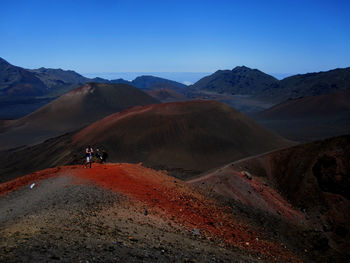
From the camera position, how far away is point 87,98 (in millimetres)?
94000

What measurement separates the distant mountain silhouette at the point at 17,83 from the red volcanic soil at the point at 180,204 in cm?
15918

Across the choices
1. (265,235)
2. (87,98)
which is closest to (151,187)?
(265,235)

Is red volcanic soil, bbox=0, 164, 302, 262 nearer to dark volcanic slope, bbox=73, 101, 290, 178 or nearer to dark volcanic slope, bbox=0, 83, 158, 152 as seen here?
dark volcanic slope, bbox=73, 101, 290, 178

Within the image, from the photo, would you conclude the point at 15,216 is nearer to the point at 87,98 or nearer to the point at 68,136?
the point at 68,136

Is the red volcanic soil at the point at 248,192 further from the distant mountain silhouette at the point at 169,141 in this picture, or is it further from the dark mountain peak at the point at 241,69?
the dark mountain peak at the point at 241,69

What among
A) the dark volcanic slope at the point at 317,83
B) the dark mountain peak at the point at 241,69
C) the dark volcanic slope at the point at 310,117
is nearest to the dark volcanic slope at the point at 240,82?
the dark mountain peak at the point at 241,69

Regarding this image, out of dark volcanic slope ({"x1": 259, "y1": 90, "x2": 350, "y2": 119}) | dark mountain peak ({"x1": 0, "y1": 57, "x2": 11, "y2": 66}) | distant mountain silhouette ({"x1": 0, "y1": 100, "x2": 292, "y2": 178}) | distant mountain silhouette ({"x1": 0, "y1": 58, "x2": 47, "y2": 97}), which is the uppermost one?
dark mountain peak ({"x1": 0, "y1": 57, "x2": 11, "y2": 66})

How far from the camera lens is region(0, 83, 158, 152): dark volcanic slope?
221 ft

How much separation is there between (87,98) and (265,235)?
86.3 m

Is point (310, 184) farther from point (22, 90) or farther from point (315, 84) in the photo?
point (22, 90)

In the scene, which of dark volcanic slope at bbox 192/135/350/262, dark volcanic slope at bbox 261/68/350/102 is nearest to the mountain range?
dark volcanic slope at bbox 261/68/350/102

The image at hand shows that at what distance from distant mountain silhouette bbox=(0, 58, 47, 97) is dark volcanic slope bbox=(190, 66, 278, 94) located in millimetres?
89285

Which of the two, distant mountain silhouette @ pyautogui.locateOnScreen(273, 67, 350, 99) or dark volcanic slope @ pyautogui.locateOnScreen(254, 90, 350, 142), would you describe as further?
distant mountain silhouette @ pyautogui.locateOnScreen(273, 67, 350, 99)

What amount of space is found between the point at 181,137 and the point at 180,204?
31406 millimetres
